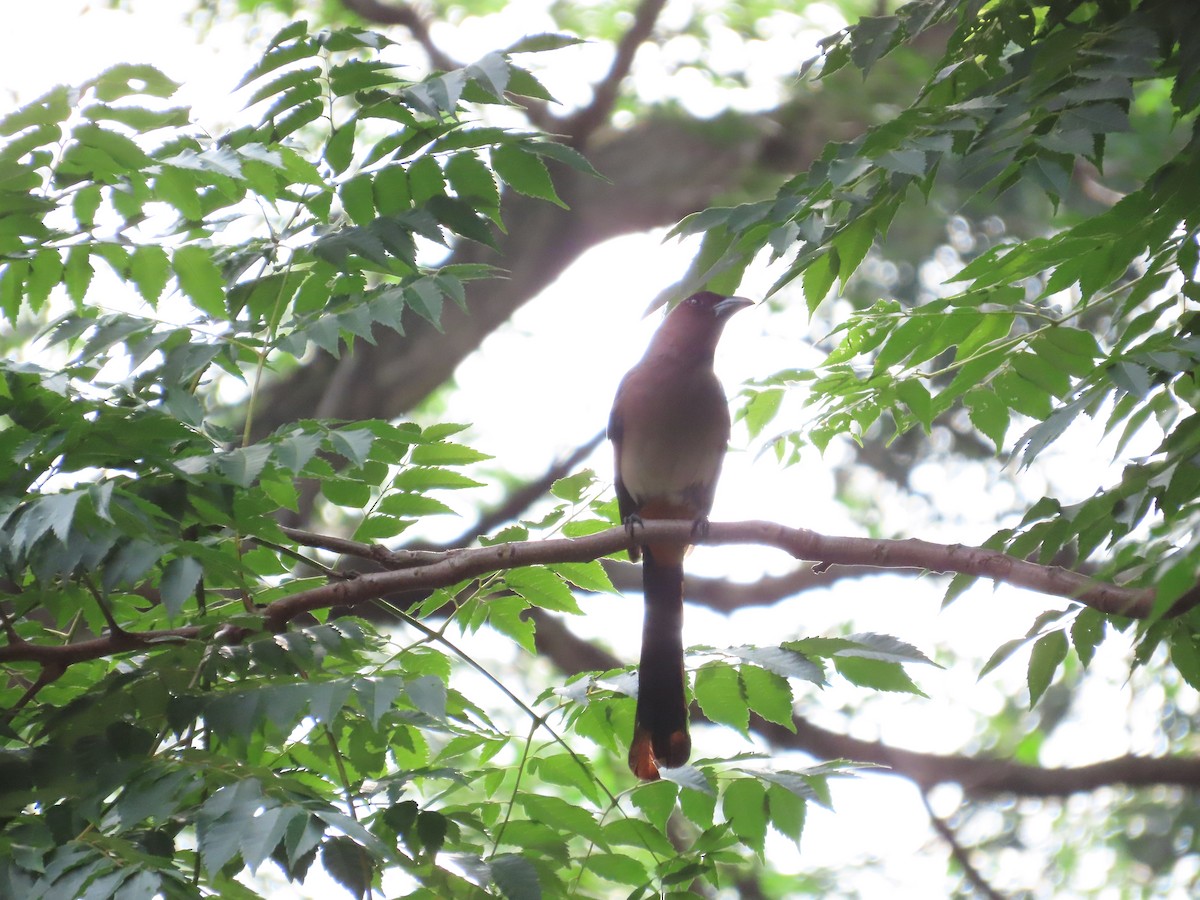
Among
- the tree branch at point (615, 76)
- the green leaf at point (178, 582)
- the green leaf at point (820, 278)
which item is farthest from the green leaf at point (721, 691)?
the tree branch at point (615, 76)

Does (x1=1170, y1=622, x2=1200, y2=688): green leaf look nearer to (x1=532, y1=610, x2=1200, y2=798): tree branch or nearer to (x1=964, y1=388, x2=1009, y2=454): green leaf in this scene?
(x1=964, y1=388, x2=1009, y2=454): green leaf

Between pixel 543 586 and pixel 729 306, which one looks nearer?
pixel 543 586

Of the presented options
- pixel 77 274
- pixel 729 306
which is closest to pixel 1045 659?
pixel 77 274

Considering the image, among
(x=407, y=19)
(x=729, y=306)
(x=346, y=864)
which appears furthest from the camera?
(x=407, y=19)

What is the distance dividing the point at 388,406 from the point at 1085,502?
20.4 ft

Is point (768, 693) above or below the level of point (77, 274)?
below

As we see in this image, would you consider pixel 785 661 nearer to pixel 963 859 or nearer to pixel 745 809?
pixel 745 809

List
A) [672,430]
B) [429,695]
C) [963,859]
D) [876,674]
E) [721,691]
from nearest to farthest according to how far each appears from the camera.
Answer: [429,695] → [876,674] → [721,691] → [672,430] → [963,859]

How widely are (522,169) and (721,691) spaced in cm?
117

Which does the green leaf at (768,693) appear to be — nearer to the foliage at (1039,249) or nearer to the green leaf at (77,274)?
the foliage at (1039,249)

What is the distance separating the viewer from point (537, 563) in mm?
2305

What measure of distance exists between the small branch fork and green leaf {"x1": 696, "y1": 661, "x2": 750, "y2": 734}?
0.26m

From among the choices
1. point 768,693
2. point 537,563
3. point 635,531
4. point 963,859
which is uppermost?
point 635,531

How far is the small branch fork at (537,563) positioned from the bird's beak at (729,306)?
1.90 m
